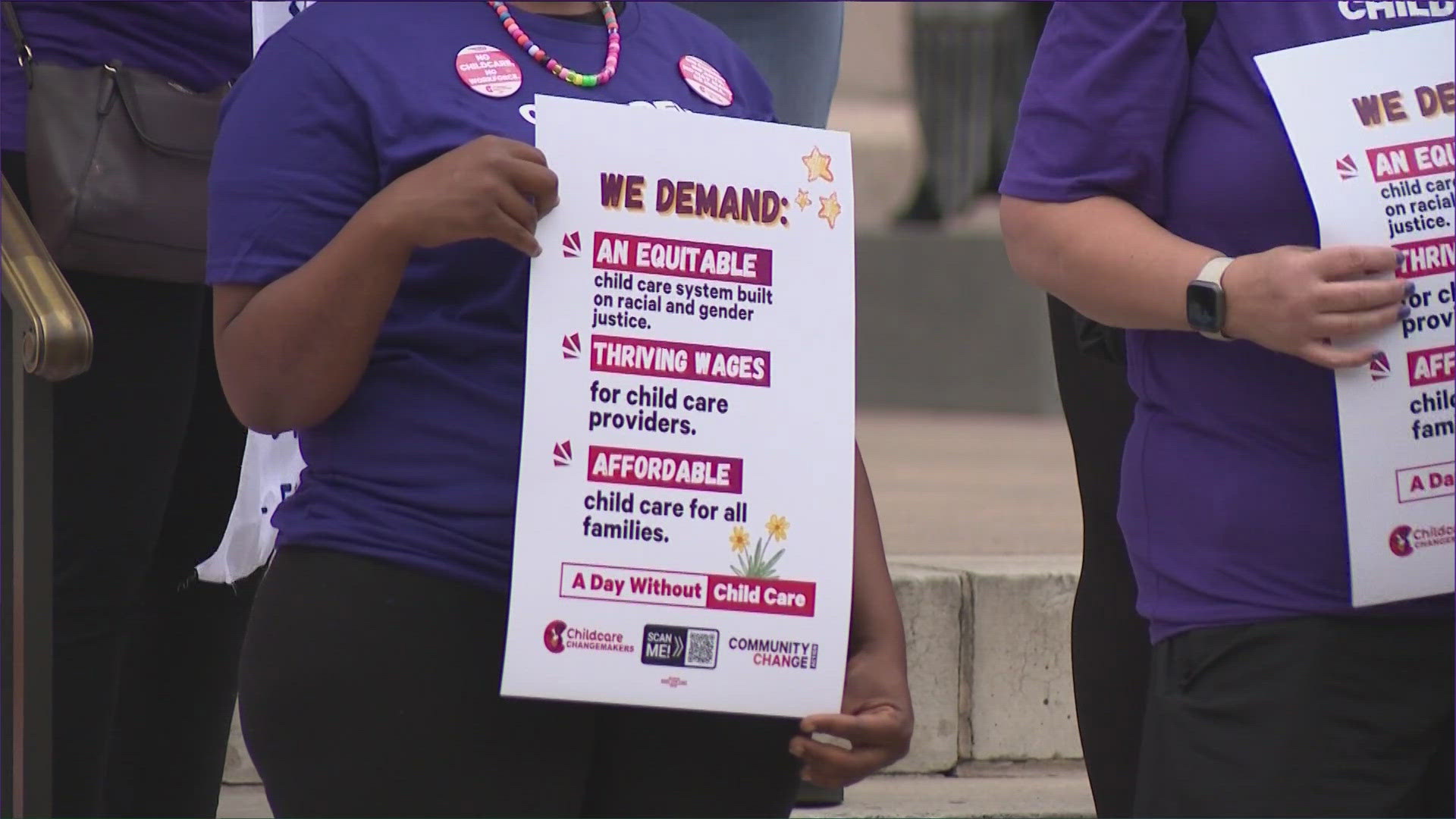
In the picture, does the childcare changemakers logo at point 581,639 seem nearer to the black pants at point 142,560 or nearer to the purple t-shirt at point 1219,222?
the purple t-shirt at point 1219,222

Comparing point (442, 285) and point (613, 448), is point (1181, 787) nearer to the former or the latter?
point (613, 448)

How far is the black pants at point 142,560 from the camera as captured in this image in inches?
96.0

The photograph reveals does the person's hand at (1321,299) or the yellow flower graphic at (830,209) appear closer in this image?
the person's hand at (1321,299)

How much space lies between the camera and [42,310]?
205cm

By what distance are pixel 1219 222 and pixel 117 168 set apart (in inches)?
51.2

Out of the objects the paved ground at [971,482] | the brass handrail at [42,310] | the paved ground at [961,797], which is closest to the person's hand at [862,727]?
the brass handrail at [42,310]

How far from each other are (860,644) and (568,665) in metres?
0.30

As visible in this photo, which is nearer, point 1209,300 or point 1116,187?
point 1209,300

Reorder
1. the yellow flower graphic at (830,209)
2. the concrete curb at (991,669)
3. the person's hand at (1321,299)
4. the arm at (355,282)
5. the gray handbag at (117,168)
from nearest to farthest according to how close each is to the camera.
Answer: the person's hand at (1321,299) → the arm at (355,282) → the yellow flower graphic at (830,209) → the gray handbag at (117,168) → the concrete curb at (991,669)

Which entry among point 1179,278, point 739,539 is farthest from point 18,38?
point 1179,278

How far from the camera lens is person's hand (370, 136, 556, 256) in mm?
1746

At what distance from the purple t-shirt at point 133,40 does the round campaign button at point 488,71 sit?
738 mm

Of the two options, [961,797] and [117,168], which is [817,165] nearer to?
[117,168]

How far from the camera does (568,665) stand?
175 cm
